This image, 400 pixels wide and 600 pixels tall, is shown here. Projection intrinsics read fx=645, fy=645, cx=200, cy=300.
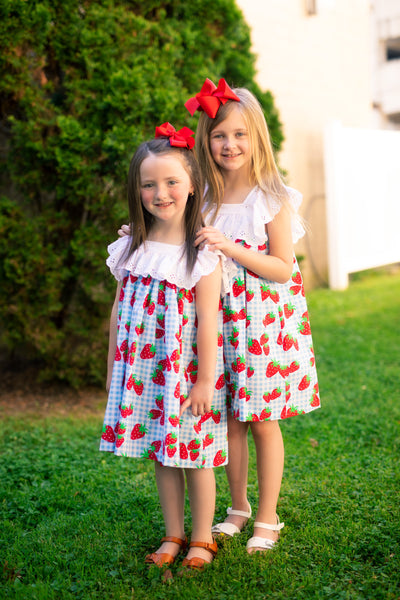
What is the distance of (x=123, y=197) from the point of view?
3.90 m

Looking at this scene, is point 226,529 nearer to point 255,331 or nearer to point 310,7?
point 255,331

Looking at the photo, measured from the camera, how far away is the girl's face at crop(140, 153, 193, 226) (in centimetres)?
215

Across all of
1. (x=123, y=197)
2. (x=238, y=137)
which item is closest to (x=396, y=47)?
(x=123, y=197)

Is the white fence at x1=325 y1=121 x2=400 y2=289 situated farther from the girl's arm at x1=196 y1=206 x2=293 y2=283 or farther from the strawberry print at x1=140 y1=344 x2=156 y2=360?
the strawberry print at x1=140 y1=344 x2=156 y2=360

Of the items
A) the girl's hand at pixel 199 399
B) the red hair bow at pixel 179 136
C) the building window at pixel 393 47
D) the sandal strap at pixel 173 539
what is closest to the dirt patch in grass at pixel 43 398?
the sandal strap at pixel 173 539

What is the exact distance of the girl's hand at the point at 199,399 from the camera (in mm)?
2135

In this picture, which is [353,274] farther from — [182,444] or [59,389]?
[182,444]

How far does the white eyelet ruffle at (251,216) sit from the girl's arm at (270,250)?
40 mm

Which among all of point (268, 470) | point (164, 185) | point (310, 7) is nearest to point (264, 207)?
point (164, 185)

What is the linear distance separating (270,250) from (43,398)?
8.04ft

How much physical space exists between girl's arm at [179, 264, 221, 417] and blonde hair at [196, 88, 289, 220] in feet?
1.19

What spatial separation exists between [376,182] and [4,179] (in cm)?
623

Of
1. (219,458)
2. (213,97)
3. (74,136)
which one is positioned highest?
(74,136)

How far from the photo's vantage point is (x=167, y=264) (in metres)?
2.15
